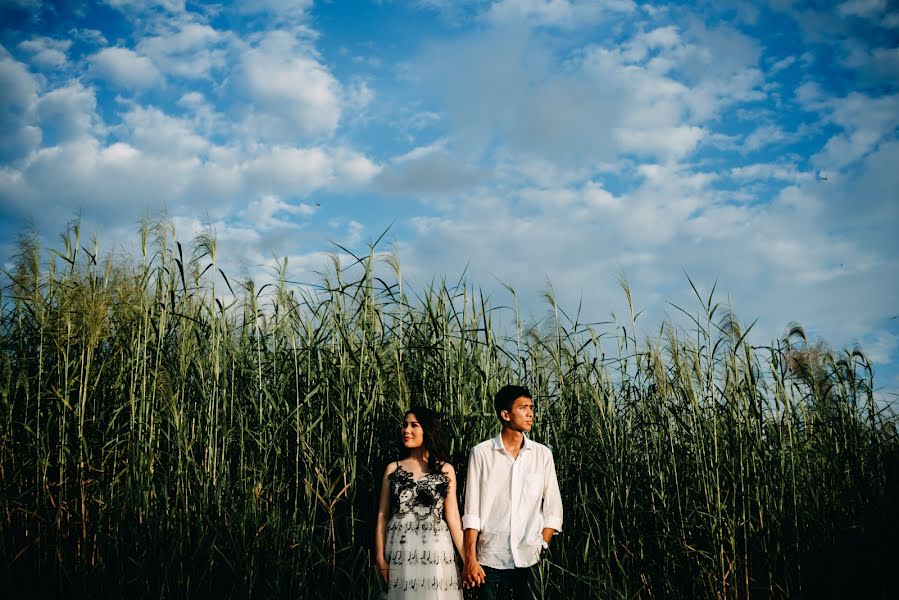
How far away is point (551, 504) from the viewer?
3.43m

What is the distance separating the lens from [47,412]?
4.32m

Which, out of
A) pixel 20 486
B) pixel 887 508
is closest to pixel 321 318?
pixel 20 486

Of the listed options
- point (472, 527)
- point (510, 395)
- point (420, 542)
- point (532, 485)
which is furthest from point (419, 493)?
point (510, 395)

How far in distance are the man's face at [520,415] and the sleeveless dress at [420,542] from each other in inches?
19.0

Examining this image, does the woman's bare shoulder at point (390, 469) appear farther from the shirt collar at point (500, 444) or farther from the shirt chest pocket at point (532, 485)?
the shirt chest pocket at point (532, 485)

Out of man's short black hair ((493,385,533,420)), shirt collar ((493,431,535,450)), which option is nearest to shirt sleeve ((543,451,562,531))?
shirt collar ((493,431,535,450))

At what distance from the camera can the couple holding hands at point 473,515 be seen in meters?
3.28

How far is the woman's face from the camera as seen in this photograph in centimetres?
351

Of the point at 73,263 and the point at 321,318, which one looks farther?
the point at 73,263

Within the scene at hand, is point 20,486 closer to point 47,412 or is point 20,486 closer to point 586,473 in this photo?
point 47,412

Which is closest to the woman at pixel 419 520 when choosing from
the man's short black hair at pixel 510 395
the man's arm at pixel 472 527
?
the man's arm at pixel 472 527

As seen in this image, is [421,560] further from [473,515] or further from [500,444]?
[500,444]

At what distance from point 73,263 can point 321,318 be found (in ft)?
6.61

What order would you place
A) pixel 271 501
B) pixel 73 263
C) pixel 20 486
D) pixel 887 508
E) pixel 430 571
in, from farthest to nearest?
pixel 73 263 → pixel 20 486 → pixel 271 501 → pixel 887 508 → pixel 430 571
